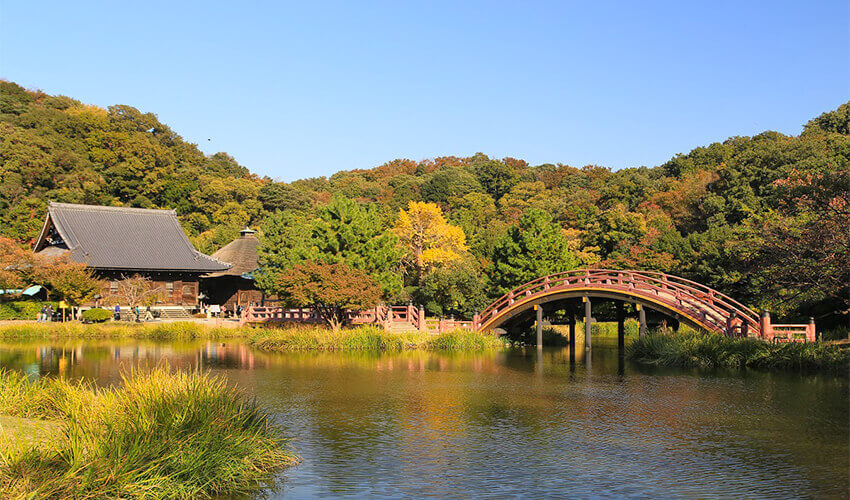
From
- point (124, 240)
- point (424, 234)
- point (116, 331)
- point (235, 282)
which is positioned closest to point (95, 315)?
point (116, 331)

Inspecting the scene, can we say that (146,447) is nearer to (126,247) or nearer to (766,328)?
(766,328)

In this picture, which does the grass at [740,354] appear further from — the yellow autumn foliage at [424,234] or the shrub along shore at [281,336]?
the yellow autumn foliage at [424,234]

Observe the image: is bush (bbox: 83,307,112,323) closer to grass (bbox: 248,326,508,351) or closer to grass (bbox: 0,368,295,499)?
grass (bbox: 248,326,508,351)

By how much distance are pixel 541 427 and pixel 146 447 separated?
26.2ft

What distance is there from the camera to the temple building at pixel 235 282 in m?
53.7

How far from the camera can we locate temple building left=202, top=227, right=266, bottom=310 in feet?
176

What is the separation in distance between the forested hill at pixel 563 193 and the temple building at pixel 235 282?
832 cm

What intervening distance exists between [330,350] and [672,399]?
1625 cm

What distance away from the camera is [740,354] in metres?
24.1

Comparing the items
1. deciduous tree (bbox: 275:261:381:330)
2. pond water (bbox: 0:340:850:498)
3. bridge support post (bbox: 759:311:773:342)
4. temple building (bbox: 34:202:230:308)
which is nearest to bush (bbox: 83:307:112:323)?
temple building (bbox: 34:202:230:308)

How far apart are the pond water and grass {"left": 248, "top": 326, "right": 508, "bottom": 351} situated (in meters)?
4.86

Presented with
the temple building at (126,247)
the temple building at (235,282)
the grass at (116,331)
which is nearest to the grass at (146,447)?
the grass at (116,331)

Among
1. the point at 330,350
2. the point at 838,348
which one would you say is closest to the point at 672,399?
the point at 838,348

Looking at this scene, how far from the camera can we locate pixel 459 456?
1239 cm
